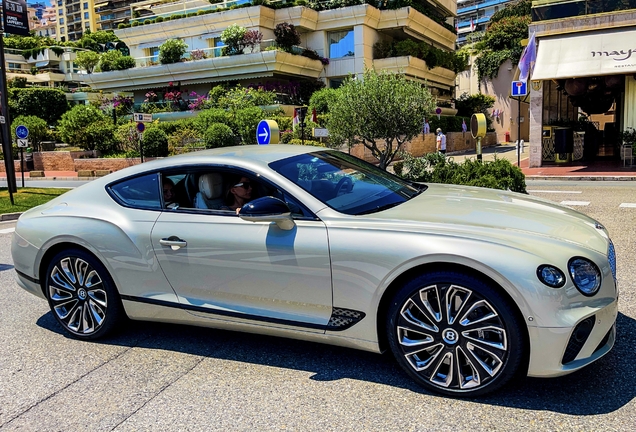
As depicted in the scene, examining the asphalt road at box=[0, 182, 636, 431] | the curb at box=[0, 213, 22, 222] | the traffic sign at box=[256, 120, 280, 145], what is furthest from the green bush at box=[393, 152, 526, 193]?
the curb at box=[0, 213, 22, 222]

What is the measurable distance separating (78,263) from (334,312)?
7.34 ft

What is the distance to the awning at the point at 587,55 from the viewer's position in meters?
18.2

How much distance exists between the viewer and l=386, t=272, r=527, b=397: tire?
3.06 m

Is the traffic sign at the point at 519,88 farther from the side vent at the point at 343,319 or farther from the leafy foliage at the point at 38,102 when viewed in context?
the leafy foliage at the point at 38,102

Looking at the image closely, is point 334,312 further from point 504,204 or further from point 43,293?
point 43,293

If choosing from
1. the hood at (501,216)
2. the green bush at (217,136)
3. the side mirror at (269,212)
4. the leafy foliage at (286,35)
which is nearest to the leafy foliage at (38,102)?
the leafy foliage at (286,35)

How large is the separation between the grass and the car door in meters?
12.5

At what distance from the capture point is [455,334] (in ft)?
10.4

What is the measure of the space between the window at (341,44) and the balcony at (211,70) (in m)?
1.52

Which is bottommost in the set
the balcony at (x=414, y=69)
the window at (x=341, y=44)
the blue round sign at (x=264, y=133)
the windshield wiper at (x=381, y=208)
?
the windshield wiper at (x=381, y=208)

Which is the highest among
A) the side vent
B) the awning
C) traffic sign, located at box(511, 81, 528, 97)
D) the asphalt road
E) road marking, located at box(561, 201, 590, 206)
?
the awning

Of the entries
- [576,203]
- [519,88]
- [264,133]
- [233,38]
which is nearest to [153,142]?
[233,38]

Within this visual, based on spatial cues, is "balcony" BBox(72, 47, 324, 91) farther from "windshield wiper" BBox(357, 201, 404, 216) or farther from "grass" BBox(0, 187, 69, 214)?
"windshield wiper" BBox(357, 201, 404, 216)

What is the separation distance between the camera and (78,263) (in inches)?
173
